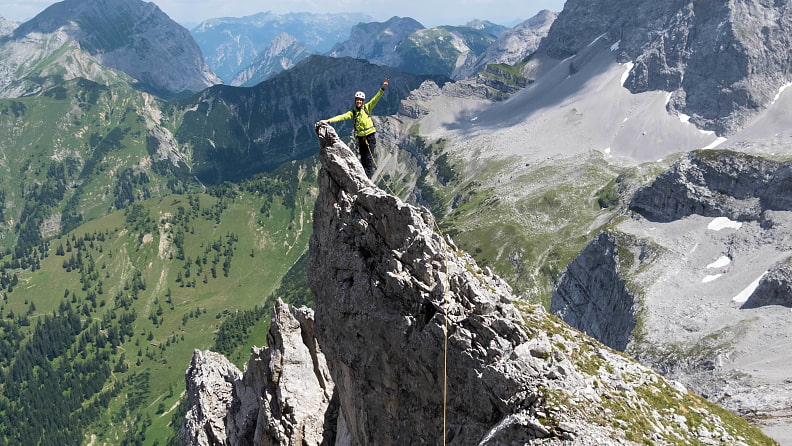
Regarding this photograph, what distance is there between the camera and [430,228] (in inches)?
1216

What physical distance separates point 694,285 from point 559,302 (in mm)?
47431

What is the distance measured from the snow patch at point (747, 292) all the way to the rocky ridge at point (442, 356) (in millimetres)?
113425

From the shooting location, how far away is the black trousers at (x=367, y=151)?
119 feet

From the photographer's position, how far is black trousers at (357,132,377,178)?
1425 inches

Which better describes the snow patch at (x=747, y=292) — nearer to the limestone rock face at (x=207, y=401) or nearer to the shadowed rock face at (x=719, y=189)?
the shadowed rock face at (x=719, y=189)

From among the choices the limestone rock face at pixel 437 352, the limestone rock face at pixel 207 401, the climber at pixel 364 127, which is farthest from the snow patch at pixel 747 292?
the climber at pixel 364 127

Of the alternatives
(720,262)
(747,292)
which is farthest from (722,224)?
(747,292)

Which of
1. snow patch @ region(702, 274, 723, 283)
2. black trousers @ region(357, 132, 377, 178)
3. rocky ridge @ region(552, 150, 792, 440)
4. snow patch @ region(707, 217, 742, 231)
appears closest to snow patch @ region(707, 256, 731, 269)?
rocky ridge @ region(552, 150, 792, 440)

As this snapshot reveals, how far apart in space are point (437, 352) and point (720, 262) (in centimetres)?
14887

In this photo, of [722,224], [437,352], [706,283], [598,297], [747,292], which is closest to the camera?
[437,352]

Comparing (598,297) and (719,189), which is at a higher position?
(719,189)

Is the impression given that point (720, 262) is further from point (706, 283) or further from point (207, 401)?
point (207, 401)

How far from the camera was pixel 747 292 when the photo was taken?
123125 millimetres

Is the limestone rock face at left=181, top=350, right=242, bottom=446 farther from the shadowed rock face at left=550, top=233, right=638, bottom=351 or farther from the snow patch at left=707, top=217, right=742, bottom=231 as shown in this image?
the snow patch at left=707, top=217, right=742, bottom=231
